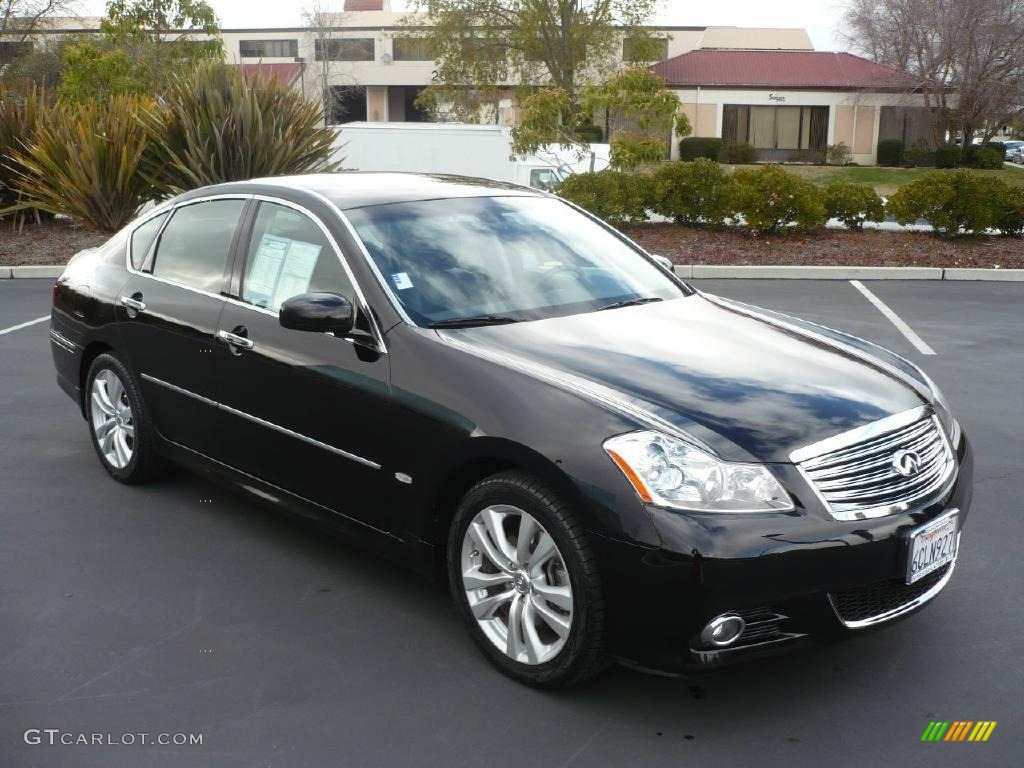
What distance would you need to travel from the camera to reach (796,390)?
3.90m

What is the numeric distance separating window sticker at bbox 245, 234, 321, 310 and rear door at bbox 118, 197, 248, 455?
0.68 feet

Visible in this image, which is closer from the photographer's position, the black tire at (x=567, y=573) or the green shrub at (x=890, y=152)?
the black tire at (x=567, y=573)

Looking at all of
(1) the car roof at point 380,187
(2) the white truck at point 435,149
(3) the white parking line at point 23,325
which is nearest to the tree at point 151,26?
(2) the white truck at point 435,149

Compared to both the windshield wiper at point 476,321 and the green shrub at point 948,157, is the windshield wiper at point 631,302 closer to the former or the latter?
the windshield wiper at point 476,321

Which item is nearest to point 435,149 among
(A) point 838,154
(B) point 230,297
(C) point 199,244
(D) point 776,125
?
(C) point 199,244

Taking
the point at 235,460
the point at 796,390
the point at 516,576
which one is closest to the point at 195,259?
the point at 235,460

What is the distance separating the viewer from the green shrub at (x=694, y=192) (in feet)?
52.3

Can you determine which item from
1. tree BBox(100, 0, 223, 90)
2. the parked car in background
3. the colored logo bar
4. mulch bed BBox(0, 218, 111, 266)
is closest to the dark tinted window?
the colored logo bar

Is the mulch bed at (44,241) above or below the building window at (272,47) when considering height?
below

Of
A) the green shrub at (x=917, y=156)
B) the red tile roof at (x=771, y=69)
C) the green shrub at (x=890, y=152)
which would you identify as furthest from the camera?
the red tile roof at (x=771, y=69)

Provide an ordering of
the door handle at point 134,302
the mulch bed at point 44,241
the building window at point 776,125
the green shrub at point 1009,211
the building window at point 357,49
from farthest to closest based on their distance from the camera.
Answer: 1. the building window at point 357,49
2. the building window at point 776,125
3. the green shrub at point 1009,211
4. the mulch bed at point 44,241
5. the door handle at point 134,302

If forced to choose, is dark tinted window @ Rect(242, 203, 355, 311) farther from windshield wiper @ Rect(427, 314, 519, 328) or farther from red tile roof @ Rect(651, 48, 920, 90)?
red tile roof @ Rect(651, 48, 920, 90)

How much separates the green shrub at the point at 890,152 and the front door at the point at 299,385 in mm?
47297

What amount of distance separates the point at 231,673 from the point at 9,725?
27.8 inches
